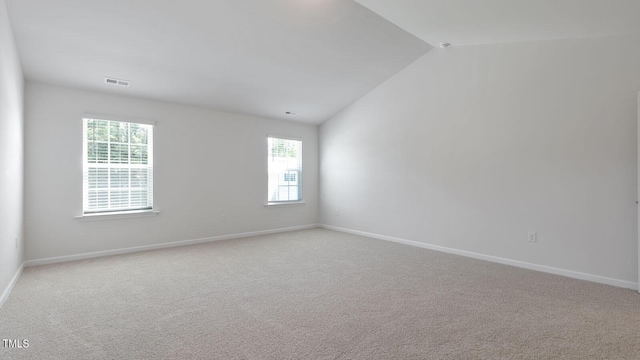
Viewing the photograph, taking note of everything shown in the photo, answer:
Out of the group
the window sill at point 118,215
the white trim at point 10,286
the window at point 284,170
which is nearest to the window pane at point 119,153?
the window sill at point 118,215

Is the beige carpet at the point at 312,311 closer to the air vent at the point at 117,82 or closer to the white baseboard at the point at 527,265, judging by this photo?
the white baseboard at the point at 527,265

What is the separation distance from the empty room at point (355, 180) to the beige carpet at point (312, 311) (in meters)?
0.02

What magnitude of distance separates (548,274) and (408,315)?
221 centimetres

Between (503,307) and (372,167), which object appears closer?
(503,307)

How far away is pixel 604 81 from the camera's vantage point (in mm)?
3453

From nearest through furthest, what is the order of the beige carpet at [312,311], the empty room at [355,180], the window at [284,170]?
the beige carpet at [312,311] < the empty room at [355,180] < the window at [284,170]

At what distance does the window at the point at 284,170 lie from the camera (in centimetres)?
643

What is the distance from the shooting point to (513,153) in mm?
4113

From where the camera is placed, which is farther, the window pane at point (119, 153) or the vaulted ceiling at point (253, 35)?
the window pane at point (119, 153)

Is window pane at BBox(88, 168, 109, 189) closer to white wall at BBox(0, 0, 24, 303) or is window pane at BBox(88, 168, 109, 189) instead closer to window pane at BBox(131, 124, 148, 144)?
window pane at BBox(131, 124, 148, 144)

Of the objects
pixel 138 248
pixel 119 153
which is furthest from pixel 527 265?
pixel 119 153

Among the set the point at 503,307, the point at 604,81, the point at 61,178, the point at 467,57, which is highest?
the point at 467,57

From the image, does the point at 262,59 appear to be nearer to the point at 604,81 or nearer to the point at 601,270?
the point at 604,81

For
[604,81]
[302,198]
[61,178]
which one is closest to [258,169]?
[302,198]
